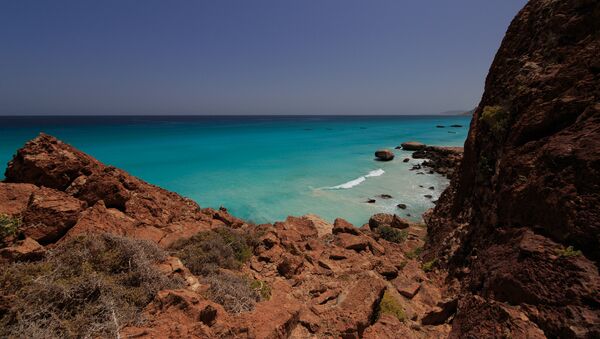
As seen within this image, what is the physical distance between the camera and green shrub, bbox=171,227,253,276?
6492 mm

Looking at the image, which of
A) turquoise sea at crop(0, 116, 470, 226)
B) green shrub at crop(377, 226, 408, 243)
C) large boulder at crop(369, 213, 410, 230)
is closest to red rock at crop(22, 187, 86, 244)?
green shrub at crop(377, 226, 408, 243)

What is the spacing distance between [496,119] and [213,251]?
892 centimetres

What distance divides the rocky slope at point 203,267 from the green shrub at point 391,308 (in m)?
0.02

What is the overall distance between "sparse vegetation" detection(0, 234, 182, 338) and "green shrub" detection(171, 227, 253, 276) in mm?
1236

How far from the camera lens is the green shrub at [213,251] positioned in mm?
6492

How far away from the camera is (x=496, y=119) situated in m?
7.82

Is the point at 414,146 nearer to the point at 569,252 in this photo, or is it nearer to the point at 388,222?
the point at 388,222

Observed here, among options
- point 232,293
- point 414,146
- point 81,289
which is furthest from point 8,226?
point 414,146

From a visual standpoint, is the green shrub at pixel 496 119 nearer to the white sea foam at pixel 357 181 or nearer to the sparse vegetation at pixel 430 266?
the sparse vegetation at pixel 430 266

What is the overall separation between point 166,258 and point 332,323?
12.9 feet

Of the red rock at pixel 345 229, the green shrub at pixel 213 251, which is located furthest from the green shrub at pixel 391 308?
the red rock at pixel 345 229

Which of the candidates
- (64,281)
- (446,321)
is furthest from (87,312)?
(446,321)

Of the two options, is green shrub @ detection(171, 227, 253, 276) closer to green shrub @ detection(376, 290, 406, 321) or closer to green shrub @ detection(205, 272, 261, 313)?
green shrub @ detection(205, 272, 261, 313)

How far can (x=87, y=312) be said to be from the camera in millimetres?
3975
